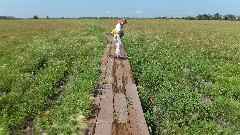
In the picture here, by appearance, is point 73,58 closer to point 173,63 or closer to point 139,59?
point 139,59

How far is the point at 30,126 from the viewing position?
36.1 ft

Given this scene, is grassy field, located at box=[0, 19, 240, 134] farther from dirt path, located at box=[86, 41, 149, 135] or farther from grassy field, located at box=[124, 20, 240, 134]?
dirt path, located at box=[86, 41, 149, 135]

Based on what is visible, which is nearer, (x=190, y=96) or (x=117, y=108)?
(x=117, y=108)

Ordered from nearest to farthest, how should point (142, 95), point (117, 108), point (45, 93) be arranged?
point (117, 108) < point (142, 95) < point (45, 93)

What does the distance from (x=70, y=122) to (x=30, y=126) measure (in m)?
1.42

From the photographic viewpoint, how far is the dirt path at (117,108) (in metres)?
9.27

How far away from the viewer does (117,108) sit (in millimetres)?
10891

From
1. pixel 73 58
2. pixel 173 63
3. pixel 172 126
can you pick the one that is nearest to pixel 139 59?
pixel 173 63

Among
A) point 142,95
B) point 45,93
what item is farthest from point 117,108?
point 45,93

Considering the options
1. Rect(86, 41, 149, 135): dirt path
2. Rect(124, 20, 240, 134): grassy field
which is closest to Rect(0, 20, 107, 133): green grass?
Rect(86, 41, 149, 135): dirt path

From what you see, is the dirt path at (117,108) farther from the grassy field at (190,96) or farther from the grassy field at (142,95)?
the grassy field at (190,96)

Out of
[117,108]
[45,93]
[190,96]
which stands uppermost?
[117,108]

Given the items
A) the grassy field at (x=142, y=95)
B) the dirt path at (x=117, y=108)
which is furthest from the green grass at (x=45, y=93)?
the dirt path at (x=117, y=108)

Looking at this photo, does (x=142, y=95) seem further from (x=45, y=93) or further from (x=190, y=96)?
(x=45, y=93)
